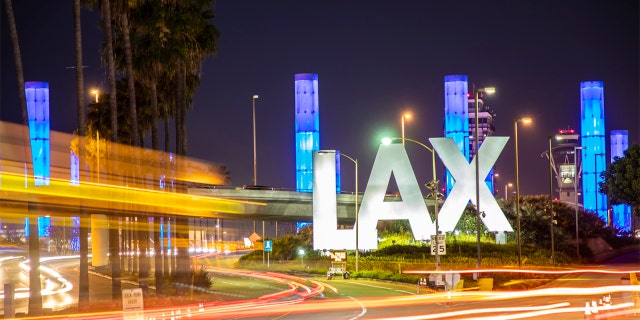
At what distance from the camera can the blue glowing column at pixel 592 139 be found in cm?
12394

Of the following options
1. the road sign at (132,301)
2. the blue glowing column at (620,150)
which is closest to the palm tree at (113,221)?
the road sign at (132,301)

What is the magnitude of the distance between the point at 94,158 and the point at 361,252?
21812 mm

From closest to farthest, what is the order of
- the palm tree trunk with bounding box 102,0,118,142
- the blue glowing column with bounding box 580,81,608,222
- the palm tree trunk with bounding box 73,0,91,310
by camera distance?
1. the palm tree trunk with bounding box 73,0,91,310
2. the palm tree trunk with bounding box 102,0,118,142
3. the blue glowing column with bounding box 580,81,608,222

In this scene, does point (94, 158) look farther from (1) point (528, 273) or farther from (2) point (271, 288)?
(1) point (528, 273)

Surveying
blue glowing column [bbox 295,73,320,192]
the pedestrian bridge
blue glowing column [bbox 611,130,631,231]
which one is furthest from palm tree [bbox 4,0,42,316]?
blue glowing column [bbox 611,130,631,231]

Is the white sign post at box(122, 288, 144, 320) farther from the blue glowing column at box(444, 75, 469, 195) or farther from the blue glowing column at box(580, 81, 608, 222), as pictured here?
the blue glowing column at box(580, 81, 608, 222)

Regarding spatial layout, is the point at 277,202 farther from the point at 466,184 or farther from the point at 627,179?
the point at 627,179

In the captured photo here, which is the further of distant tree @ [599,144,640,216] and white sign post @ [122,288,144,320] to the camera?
distant tree @ [599,144,640,216]

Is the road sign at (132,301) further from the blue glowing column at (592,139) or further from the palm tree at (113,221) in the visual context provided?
the blue glowing column at (592,139)

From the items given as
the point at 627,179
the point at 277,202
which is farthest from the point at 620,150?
the point at 277,202

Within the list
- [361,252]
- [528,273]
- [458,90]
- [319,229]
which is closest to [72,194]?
[528,273]

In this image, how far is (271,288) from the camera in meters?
54.5

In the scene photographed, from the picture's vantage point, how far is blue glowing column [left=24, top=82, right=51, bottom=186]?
108500 mm

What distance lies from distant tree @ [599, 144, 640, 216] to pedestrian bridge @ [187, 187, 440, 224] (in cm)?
1818
